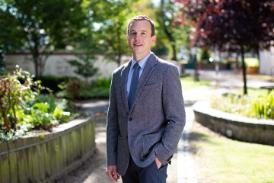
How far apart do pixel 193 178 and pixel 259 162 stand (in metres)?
1.35

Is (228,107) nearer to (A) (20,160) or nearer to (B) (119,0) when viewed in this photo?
(A) (20,160)

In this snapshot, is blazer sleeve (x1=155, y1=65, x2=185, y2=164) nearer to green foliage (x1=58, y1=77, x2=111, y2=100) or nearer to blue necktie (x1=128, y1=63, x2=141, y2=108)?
blue necktie (x1=128, y1=63, x2=141, y2=108)

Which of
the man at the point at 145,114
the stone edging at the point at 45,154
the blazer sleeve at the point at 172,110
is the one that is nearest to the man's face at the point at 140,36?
the man at the point at 145,114

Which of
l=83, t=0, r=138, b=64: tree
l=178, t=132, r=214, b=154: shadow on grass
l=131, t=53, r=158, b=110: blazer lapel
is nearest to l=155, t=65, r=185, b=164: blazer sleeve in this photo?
l=131, t=53, r=158, b=110: blazer lapel

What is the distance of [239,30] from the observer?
49.9 ft

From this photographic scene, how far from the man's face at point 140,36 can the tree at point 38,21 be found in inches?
672

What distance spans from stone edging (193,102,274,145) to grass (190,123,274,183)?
0.20 meters

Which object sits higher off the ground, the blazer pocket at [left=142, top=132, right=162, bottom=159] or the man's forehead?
the man's forehead

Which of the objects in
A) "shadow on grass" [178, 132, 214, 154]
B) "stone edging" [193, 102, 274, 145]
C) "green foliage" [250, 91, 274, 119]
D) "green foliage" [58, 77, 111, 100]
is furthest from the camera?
"green foliage" [58, 77, 111, 100]

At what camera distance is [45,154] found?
7008 millimetres

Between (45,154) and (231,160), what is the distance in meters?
2.87

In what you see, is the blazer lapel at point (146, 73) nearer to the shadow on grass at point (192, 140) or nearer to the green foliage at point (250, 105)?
the shadow on grass at point (192, 140)

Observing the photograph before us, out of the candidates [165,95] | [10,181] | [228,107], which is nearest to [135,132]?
[165,95]

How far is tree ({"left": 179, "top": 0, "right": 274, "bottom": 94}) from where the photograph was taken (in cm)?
1498
